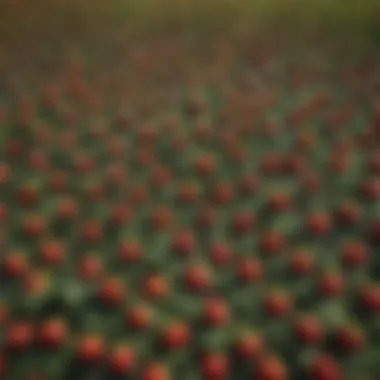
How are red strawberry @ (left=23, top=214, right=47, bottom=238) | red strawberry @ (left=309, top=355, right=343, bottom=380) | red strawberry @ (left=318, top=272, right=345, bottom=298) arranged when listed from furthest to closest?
red strawberry @ (left=23, top=214, right=47, bottom=238) → red strawberry @ (left=318, top=272, right=345, bottom=298) → red strawberry @ (left=309, top=355, right=343, bottom=380)

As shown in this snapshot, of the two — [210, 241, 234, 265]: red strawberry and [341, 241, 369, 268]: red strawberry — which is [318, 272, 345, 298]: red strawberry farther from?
[210, 241, 234, 265]: red strawberry

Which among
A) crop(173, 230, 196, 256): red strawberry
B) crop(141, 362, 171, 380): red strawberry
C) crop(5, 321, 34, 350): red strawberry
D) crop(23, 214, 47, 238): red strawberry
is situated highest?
crop(23, 214, 47, 238): red strawberry

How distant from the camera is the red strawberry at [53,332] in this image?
98 centimetres

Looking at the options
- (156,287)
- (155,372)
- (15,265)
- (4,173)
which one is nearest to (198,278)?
(156,287)

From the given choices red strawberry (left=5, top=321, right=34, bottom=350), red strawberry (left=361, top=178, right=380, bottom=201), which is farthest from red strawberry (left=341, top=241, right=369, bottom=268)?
red strawberry (left=5, top=321, right=34, bottom=350)

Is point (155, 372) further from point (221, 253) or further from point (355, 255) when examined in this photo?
point (355, 255)

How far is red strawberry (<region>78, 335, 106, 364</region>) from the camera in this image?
0.96 m

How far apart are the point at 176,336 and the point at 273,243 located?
0.75ft

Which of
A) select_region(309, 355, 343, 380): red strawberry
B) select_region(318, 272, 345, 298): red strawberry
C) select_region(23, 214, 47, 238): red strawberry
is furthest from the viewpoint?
select_region(23, 214, 47, 238): red strawberry

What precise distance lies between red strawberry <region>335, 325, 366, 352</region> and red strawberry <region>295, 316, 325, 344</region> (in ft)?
0.08

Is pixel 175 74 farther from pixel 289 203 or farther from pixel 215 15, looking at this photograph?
pixel 289 203

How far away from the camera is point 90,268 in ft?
3.55

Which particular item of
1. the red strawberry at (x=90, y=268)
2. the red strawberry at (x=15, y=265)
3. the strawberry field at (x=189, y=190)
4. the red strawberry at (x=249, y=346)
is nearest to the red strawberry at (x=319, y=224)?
the strawberry field at (x=189, y=190)

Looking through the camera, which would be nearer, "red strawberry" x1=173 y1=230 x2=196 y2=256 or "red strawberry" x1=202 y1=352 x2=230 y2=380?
"red strawberry" x1=202 y1=352 x2=230 y2=380
